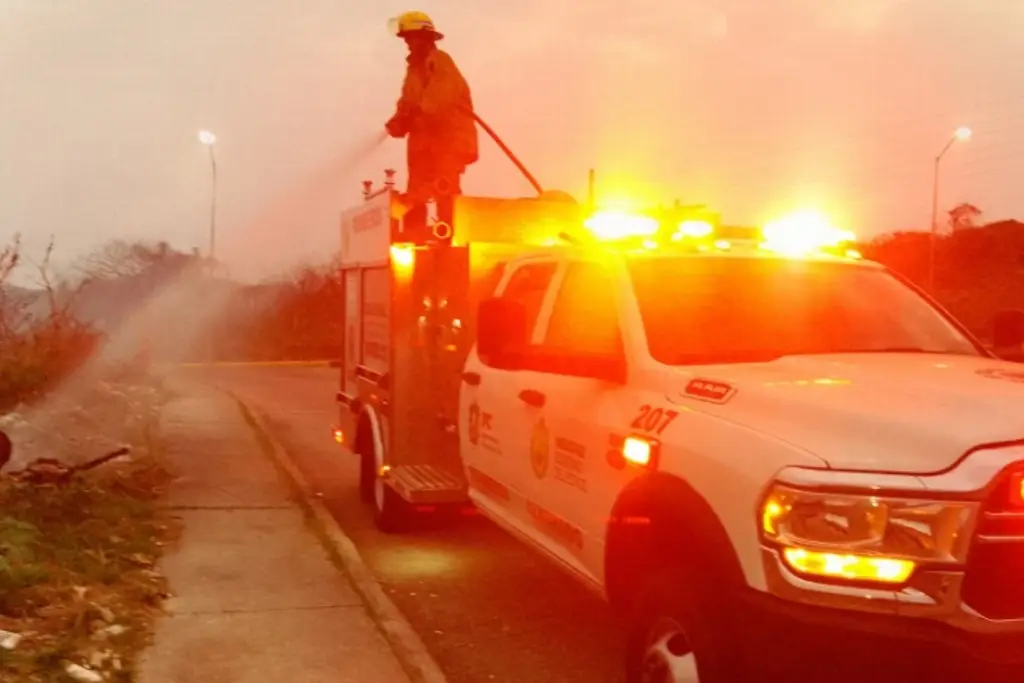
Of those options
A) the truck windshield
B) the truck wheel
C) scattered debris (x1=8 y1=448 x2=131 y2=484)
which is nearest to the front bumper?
the truck windshield

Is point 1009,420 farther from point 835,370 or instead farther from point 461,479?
point 461,479

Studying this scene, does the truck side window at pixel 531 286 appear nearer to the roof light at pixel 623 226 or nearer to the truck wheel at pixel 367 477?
the roof light at pixel 623 226

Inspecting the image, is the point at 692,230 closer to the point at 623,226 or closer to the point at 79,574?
the point at 623,226

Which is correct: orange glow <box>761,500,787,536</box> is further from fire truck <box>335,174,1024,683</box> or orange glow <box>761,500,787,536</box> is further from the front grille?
the front grille

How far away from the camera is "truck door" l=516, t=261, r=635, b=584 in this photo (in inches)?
179

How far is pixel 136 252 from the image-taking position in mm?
33438

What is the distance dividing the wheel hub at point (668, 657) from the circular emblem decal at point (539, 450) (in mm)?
1399

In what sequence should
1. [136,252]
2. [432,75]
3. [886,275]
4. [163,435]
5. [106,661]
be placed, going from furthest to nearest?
[136,252], [163,435], [432,75], [886,275], [106,661]

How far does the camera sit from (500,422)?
5859mm

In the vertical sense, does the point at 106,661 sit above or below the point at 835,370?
below

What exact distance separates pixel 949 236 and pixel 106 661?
5581 cm

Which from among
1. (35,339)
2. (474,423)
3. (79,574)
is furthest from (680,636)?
(35,339)

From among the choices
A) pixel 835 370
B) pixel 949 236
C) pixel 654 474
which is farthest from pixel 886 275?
pixel 949 236

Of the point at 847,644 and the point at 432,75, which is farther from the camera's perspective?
the point at 432,75
